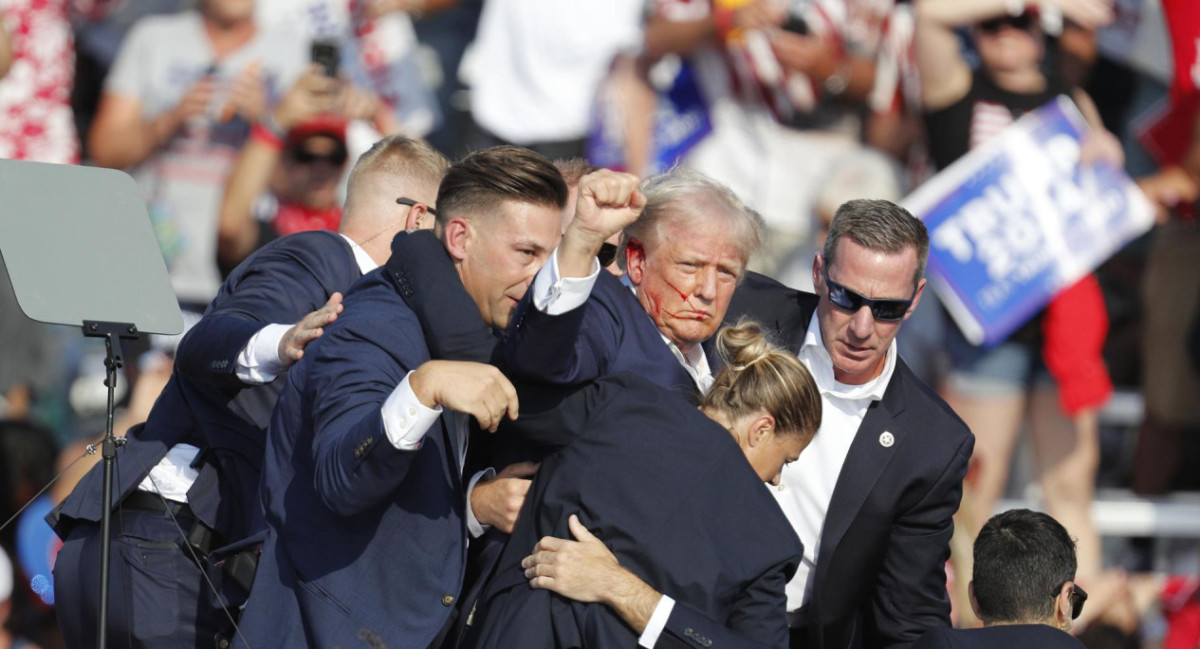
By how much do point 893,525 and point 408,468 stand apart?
148 cm

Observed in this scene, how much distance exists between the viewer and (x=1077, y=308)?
7.07 meters

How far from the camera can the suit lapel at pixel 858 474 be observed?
151 inches

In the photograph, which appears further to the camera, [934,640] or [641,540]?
[934,640]

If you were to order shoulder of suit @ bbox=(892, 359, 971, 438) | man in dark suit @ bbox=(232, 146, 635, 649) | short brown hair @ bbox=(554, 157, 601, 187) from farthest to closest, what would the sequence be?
short brown hair @ bbox=(554, 157, 601, 187)
shoulder of suit @ bbox=(892, 359, 971, 438)
man in dark suit @ bbox=(232, 146, 635, 649)

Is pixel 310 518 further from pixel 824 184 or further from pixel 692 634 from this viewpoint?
pixel 824 184

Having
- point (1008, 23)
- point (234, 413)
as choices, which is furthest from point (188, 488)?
point (1008, 23)

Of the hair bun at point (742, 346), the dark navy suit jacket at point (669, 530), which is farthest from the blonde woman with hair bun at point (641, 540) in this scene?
the hair bun at point (742, 346)

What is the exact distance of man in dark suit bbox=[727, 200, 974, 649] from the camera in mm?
3803

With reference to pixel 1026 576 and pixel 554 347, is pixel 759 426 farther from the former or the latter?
pixel 1026 576

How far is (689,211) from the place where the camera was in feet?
12.0

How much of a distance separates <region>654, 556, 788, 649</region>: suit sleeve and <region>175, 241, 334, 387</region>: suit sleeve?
1.28 m

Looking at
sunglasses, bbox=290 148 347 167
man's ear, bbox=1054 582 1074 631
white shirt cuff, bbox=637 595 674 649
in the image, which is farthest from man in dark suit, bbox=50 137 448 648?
sunglasses, bbox=290 148 347 167

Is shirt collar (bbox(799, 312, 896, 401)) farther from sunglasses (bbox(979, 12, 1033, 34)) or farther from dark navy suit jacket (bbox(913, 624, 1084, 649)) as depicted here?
sunglasses (bbox(979, 12, 1033, 34))

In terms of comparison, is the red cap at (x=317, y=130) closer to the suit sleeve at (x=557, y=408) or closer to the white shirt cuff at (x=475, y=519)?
the white shirt cuff at (x=475, y=519)
